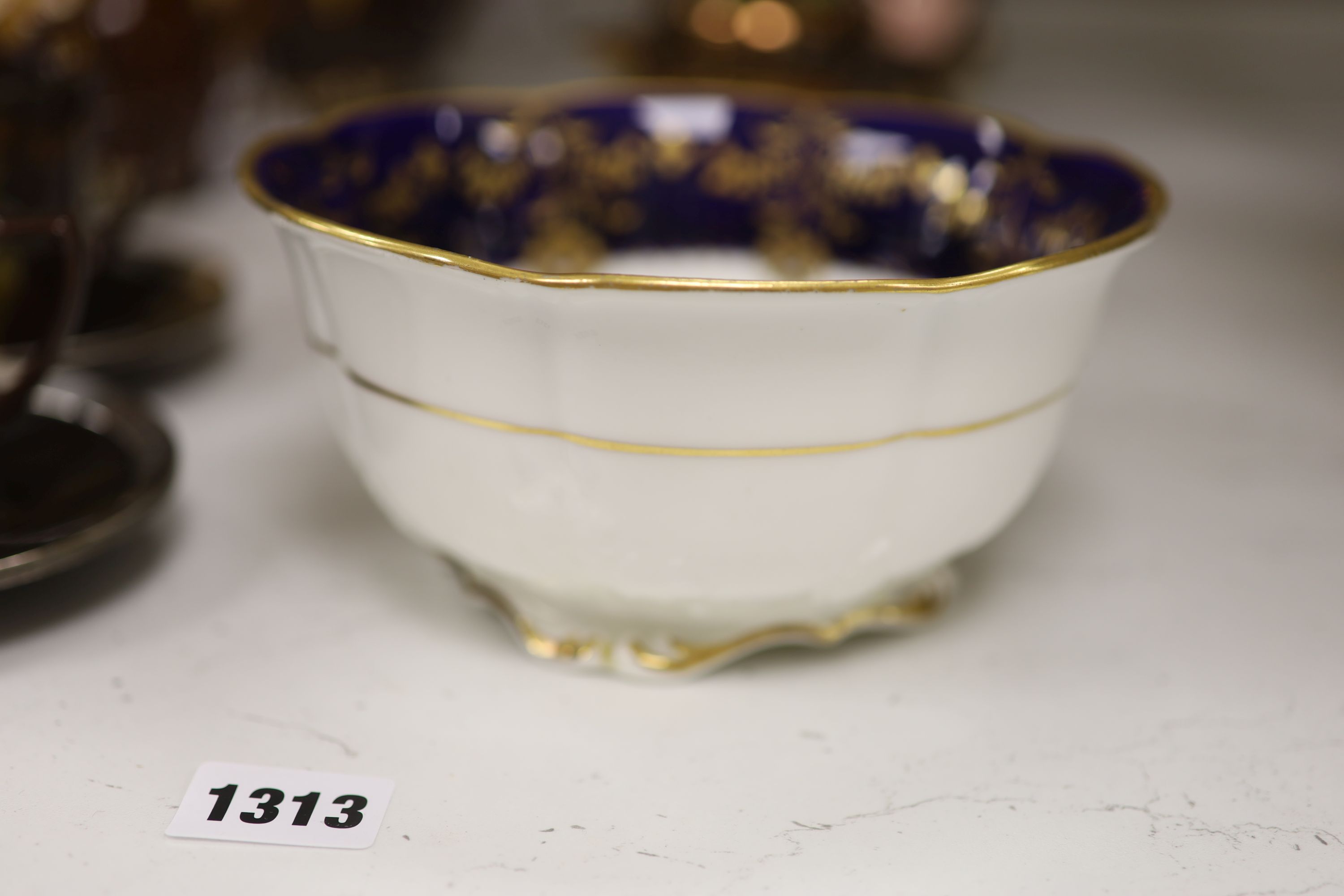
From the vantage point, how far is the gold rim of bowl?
43cm

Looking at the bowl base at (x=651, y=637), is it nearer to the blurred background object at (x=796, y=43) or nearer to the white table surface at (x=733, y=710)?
the white table surface at (x=733, y=710)

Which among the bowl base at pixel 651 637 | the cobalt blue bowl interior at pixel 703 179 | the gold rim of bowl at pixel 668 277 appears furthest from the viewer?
the cobalt blue bowl interior at pixel 703 179

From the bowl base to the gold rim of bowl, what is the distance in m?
0.15

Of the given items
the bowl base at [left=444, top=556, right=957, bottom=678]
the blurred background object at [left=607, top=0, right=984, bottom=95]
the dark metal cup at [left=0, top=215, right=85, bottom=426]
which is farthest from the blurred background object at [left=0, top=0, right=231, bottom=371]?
the blurred background object at [left=607, top=0, right=984, bottom=95]

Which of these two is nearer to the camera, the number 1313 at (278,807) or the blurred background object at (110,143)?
the number 1313 at (278,807)

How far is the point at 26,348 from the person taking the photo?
2.52 feet

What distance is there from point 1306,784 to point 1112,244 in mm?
226

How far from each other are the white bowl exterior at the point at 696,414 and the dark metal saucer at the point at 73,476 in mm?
128

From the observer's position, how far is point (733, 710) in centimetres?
53

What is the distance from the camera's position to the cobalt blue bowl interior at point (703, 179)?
0.70 m

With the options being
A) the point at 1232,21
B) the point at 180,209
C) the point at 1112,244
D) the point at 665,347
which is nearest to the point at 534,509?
the point at 665,347

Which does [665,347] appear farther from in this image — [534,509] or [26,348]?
[26,348]

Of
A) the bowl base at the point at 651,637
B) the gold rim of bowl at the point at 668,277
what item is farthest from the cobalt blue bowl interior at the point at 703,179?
the bowl base at the point at 651,637

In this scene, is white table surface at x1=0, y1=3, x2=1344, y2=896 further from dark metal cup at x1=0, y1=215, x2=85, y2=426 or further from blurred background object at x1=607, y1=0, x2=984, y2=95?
blurred background object at x1=607, y1=0, x2=984, y2=95
